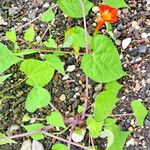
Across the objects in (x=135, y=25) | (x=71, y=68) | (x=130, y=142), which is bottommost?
(x=130, y=142)

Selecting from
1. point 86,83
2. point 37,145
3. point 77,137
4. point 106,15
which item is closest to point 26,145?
point 37,145

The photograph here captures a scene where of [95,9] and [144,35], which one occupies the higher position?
[95,9]

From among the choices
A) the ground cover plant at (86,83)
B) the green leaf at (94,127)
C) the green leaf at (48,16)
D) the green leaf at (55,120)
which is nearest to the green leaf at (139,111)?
the ground cover plant at (86,83)

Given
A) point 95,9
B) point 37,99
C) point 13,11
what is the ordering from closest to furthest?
point 37,99
point 95,9
point 13,11

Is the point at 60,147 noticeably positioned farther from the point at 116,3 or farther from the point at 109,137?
the point at 116,3

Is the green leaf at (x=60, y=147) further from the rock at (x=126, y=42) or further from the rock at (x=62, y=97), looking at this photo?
the rock at (x=126, y=42)

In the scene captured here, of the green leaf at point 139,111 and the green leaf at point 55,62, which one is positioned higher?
the green leaf at point 55,62

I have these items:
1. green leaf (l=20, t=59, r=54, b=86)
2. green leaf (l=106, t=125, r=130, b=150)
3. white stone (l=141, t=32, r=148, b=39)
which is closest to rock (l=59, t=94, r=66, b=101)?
green leaf (l=20, t=59, r=54, b=86)
